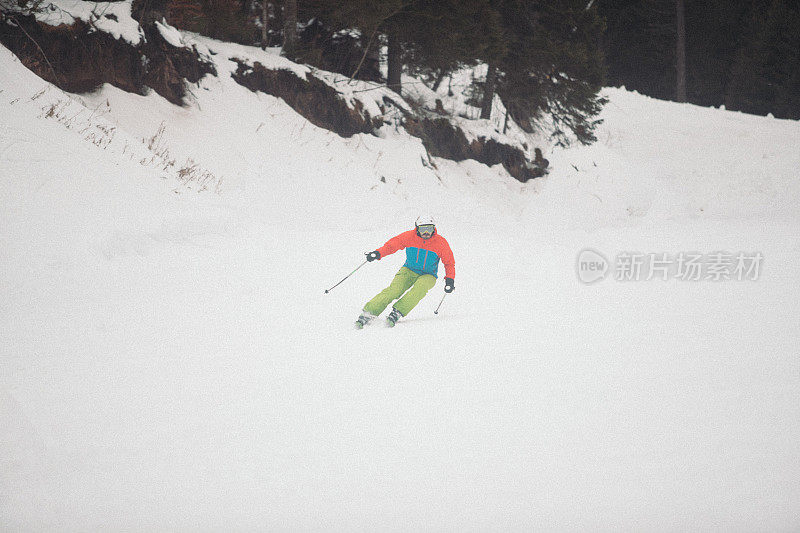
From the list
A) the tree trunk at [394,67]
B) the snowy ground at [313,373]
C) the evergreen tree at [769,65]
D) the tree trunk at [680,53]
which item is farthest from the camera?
the tree trunk at [680,53]

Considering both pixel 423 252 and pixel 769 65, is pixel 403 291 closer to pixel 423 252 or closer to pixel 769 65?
pixel 423 252

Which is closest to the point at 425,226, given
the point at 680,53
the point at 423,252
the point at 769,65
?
Result: the point at 423,252

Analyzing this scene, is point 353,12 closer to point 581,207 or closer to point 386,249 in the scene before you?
point 386,249

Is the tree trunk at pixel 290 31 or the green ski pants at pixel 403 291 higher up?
the tree trunk at pixel 290 31

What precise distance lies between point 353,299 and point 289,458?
4171 millimetres

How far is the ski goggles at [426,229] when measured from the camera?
622 centimetres

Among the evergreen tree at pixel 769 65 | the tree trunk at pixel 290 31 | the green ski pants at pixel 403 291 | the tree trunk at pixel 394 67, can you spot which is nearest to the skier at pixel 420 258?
the green ski pants at pixel 403 291

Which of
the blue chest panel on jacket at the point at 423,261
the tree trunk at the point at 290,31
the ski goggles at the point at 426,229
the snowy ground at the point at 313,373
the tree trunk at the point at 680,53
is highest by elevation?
the tree trunk at the point at 680,53

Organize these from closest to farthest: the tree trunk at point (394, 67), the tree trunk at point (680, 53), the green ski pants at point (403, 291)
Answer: the green ski pants at point (403, 291), the tree trunk at point (394, 67), the tree trunk at point (680, 53)

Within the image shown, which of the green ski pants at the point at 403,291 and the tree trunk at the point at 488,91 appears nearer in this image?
the green ski pants at the point at 403,291

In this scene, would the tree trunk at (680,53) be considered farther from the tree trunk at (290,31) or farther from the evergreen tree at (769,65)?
the tree trunk at (290,31)

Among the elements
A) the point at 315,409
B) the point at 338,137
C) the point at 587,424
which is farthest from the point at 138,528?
the point at 338,137

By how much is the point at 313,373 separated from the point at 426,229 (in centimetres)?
290

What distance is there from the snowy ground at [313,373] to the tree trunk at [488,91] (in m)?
10.2
